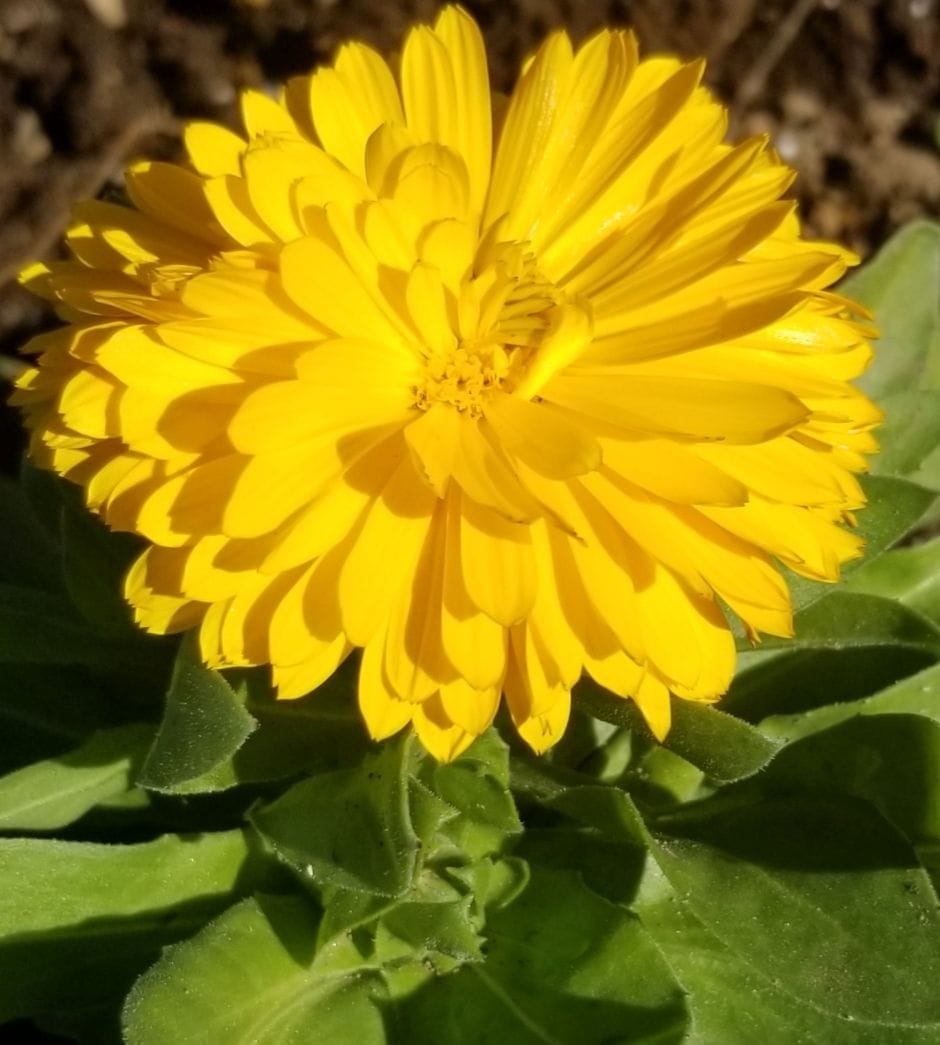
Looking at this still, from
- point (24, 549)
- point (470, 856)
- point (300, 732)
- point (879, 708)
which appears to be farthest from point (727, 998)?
point (24, 549)

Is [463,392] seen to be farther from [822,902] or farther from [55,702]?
[55,702]

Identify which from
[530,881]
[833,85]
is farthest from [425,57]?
[833,85]

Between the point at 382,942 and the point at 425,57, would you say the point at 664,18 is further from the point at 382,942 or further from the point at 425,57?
the point at 382,942

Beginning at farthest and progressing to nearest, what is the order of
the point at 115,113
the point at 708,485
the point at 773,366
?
1. the point at 115,113
2. the point at 773,366
3. the point at 708,485

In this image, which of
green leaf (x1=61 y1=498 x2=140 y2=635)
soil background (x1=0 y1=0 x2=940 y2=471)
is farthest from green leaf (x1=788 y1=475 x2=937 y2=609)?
soil background (x1=0 y1=0 x2=940 y2=471)

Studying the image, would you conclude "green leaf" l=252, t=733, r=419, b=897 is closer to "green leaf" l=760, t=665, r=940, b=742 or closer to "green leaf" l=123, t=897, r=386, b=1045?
"green leaf" l=123, t=897, r=386, b=1045
